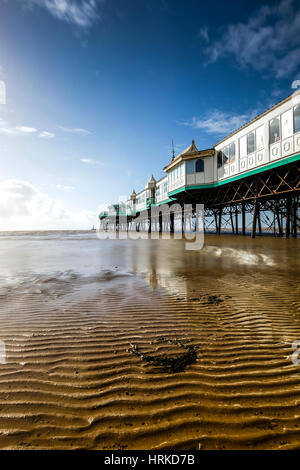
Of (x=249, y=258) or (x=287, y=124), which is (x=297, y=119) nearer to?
(x=287, y=124)

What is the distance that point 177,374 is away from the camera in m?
2.40

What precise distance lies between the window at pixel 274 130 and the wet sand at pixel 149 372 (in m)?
15.7

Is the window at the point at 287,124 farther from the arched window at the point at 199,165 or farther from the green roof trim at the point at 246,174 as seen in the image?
the arched window at the point at 199,165

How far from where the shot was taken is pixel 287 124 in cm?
1527

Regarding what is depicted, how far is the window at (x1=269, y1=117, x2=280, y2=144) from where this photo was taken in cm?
1611

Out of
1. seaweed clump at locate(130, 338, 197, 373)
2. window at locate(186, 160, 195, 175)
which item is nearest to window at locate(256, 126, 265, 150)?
window at locate(186, 160, 195, 175)

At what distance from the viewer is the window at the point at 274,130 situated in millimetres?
16109

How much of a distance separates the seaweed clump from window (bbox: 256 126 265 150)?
19345 millimetres

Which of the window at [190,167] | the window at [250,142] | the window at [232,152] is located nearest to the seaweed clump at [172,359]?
the window at [250,142]

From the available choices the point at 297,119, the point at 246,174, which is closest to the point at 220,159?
the point at 246,174

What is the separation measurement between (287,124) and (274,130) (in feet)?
4.03
